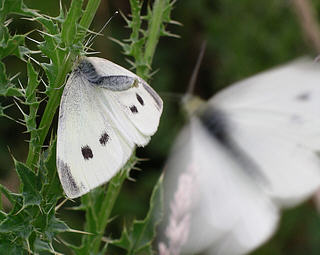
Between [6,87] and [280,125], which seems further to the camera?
[280,125]

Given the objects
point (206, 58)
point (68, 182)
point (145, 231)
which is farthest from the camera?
point (206, 58)

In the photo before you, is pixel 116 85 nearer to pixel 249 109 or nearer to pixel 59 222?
pixel 59 222

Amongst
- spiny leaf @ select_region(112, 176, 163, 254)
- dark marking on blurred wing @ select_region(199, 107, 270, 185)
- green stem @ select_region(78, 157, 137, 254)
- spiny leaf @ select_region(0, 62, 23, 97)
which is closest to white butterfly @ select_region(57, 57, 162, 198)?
spiny leaf @ select_region(0, 62, 23, 97)

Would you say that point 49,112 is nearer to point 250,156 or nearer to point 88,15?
point 88,15

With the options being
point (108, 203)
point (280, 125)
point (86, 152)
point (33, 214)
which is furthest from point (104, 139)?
point (280, 125)

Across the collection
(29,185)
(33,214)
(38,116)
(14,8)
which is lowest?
(33,214)

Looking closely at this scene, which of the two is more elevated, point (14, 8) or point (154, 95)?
point (14, 8)

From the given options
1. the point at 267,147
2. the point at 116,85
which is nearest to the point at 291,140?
the point at 267,147

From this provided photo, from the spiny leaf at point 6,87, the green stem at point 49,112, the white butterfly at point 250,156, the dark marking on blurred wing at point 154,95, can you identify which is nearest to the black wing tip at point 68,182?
the green stem at point 49,112
